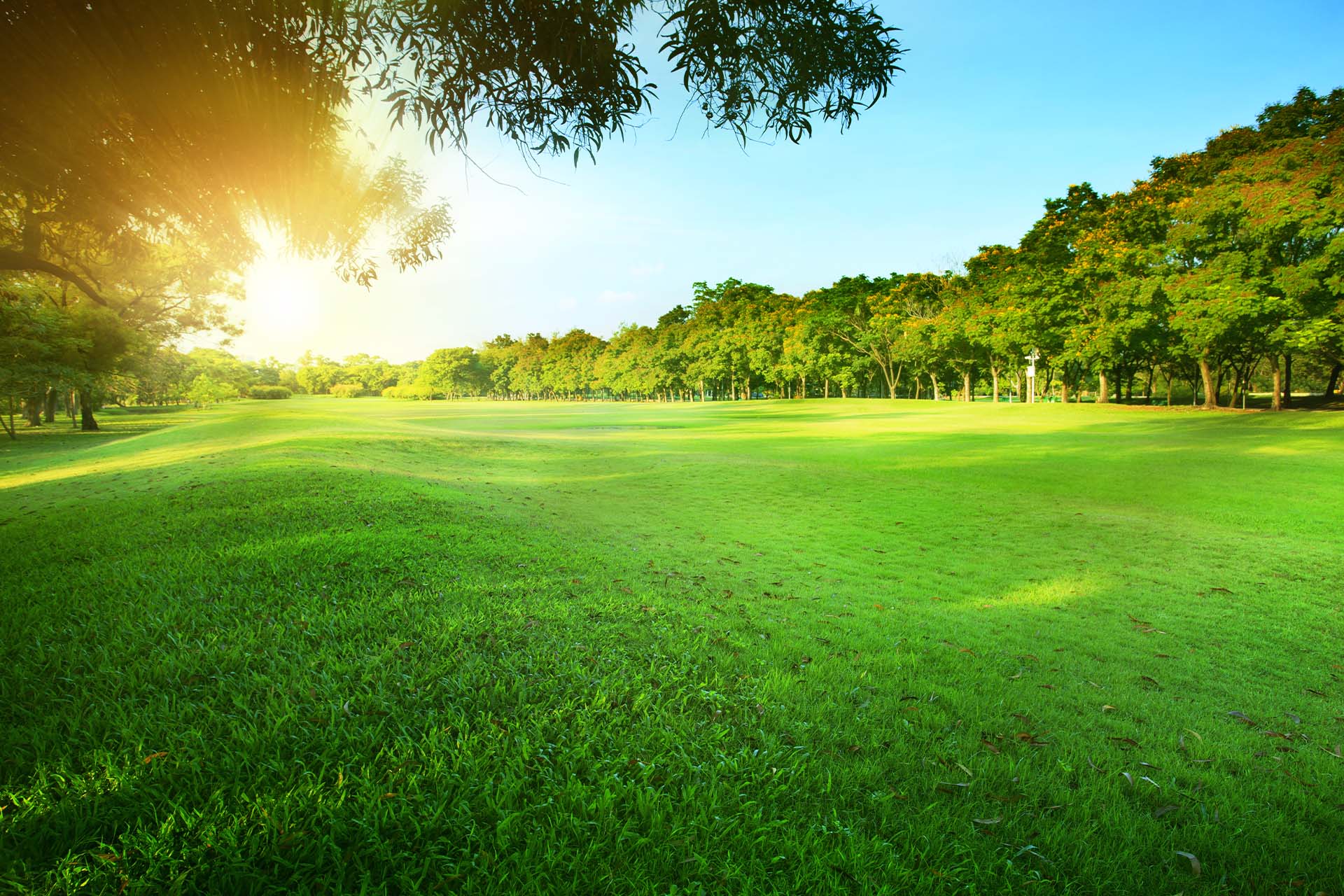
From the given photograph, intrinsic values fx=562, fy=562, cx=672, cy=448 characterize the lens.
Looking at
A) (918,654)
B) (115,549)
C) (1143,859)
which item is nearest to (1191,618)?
(918,654)

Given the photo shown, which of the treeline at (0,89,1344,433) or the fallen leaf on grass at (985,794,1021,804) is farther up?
the treeline at (0,89,1344,433)

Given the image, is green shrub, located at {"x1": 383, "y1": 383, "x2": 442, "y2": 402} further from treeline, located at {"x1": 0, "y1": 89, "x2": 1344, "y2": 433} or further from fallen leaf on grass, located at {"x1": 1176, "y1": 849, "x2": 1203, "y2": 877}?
fallen leaf on grass, located at {"x1": 1176, "y1": 849, "x2": 1203, "y2": 877}

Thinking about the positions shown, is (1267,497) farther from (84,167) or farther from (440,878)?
(84,167)

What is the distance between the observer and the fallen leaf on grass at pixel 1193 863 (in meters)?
2.39

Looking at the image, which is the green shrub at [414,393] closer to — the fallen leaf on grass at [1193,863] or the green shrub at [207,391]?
the green shrub at [207,391]

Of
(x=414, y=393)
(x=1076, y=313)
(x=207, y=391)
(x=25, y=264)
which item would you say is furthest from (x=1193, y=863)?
(x=414, y=393)

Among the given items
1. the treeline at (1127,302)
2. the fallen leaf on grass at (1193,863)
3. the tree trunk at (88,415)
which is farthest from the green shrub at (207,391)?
the fallen leaf on grass at (1193,863)

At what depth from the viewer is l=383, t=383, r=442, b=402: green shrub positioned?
11612 centimetres

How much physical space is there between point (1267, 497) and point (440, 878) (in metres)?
15.6

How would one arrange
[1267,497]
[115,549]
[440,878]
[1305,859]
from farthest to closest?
[1267,497] → [115,549] → [1305,859] → [440,878]

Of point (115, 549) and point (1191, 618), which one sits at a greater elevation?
point (115, 549)

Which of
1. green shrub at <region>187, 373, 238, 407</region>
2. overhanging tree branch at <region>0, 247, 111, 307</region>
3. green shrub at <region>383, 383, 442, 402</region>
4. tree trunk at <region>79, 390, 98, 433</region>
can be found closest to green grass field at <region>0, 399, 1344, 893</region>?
overhanging tree branch at <region>0, 247, 111, 307</region>

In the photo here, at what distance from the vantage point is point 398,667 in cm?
329

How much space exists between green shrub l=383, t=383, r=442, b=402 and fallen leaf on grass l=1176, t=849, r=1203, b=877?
12124 centimetres
